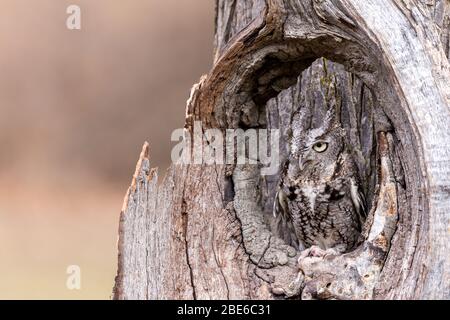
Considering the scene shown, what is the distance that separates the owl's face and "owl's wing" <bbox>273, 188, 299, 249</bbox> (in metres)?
0.11

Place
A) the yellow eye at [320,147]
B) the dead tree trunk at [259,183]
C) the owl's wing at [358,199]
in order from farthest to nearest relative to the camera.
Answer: the yellow eye at [320,147]
the owl's wing at [358,199]
the dead tree trunk at [259,183]

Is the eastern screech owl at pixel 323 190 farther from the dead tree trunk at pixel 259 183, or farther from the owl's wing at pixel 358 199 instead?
the dead tree trunk at pixel 259 183

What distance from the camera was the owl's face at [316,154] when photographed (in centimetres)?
326

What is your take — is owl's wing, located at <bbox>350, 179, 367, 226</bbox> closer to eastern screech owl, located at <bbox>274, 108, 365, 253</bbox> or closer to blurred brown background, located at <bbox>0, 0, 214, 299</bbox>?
eastern screech owl, located at <bbox>274, 108, 365, 253</bbox>

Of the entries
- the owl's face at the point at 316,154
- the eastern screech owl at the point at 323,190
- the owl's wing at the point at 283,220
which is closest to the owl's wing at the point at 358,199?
the eastern screech owl at the point at 323,190

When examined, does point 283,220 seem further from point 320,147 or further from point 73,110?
point 73,110

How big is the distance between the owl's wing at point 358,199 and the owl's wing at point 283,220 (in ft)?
0.93

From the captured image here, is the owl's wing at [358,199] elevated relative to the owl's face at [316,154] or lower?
lower

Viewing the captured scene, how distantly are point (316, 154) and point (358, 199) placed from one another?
0.88 ft

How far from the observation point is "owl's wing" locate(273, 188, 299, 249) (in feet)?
10.9

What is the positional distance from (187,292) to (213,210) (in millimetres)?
323

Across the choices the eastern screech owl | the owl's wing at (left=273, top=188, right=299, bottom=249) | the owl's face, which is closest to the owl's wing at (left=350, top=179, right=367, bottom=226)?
the eastern screech owl
